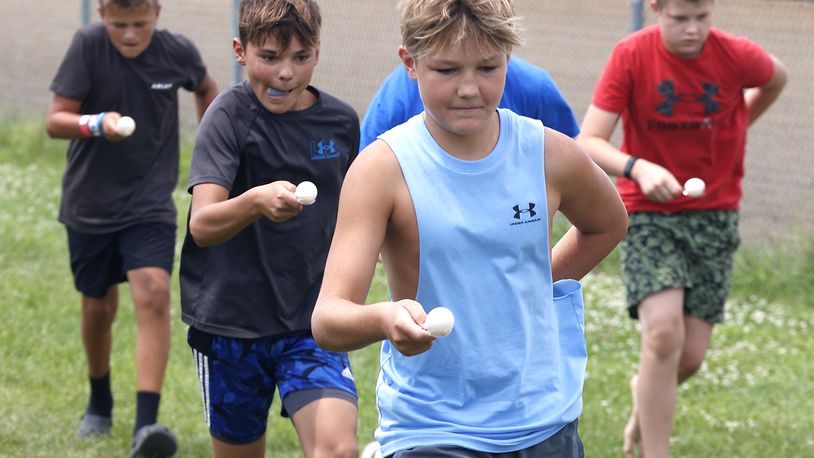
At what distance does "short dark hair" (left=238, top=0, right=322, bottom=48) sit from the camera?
14.6ft

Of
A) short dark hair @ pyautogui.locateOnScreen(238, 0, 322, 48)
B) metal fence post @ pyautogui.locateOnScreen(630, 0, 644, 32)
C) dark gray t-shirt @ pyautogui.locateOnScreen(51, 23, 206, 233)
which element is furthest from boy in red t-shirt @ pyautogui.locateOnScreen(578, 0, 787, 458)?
metal fence post @ pyautogui.locateOnScreen(630, 0, 644, 32)

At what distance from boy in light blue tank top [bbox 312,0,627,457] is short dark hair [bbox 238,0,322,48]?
3.65 ft

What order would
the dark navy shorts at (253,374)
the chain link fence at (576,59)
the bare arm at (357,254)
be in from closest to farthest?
the bare arm at (357,254) < the dark navy shorts at (253,374) < the chain link fence at (576,59)

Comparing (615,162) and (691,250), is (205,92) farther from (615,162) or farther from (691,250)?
(691,250)

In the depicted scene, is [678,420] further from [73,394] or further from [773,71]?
[73,394]

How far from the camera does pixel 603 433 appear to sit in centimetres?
635

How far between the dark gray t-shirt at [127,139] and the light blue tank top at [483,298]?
310 centimetres

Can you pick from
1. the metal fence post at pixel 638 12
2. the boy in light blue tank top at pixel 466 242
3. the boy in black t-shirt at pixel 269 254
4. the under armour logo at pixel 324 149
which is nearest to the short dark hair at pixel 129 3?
the boy in black t-shirt at pixel 269 254

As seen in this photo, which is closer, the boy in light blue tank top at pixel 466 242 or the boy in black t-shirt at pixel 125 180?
the boy in light blue tank top at pixel 466 242

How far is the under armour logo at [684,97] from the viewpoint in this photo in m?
5.84

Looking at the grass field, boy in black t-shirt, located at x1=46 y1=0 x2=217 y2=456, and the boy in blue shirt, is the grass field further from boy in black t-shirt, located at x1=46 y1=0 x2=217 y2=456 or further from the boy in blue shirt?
the boy in blue shirt

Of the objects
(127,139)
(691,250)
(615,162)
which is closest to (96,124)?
(127,139)

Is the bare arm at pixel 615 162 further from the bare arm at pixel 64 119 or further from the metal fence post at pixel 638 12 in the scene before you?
the metal fence post at pixel 638 12

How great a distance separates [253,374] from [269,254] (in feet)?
1.36
